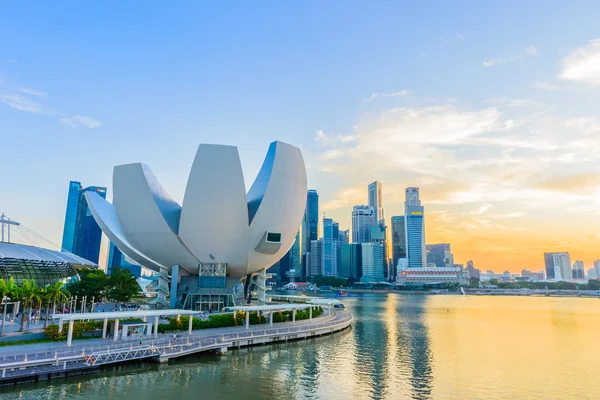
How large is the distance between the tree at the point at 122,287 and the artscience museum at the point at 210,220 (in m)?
3.08

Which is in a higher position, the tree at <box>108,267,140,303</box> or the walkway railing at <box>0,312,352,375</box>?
the tree at <box>108,267,140,303</box>

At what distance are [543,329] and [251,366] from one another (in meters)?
40.5

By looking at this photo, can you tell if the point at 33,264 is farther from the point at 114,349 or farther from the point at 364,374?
the point at 364,374

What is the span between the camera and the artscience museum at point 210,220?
131 ft

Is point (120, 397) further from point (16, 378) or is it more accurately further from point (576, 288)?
point (576, 288)

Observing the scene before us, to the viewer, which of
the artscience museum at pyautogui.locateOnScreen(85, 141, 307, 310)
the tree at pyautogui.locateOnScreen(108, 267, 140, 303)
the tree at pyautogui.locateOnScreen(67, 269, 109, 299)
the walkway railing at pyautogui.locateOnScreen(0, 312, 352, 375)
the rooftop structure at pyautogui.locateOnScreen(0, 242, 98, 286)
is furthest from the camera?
the rooftop structure at pyautogui.locateOnScreen(0, 242, 98, 286)

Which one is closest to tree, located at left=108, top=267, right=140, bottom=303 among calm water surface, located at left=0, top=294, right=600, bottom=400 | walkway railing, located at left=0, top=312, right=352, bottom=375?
walkway railing, located at left=0, top=312, right=352, bottom=375

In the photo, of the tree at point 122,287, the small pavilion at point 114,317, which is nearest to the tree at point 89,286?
the tree at point 122,287

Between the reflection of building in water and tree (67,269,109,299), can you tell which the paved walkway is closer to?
the reflection of building in water

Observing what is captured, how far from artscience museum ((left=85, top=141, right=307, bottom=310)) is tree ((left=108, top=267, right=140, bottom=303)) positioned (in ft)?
10.1

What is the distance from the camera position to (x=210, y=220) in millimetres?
40875

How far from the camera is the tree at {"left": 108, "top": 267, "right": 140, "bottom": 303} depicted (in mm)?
42156

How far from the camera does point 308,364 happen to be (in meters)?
26.7

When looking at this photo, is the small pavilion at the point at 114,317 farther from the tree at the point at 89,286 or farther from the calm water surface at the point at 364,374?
the tree at the point at 89,286
